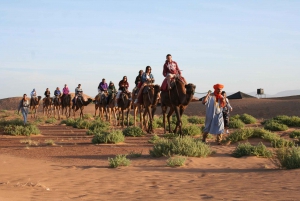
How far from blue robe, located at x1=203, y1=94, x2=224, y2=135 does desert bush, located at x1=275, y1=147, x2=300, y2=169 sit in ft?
16.2

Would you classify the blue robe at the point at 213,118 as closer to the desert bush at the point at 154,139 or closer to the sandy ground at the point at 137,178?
the sandy ground at the point at 137,178

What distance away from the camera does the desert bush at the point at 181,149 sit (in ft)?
47.7

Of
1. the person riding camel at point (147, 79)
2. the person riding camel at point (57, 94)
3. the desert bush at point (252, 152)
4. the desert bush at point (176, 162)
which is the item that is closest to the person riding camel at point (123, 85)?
the person riding camel at point (147, 79)

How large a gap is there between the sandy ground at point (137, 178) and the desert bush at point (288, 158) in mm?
308

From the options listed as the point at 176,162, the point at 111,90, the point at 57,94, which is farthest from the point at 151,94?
the point at 57,94

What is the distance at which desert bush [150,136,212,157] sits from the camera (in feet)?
47.7

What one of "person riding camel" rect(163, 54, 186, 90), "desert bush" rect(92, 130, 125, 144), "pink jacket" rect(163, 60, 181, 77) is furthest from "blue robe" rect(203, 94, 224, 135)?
"desert bush" rect(92, 130, 125, 144)

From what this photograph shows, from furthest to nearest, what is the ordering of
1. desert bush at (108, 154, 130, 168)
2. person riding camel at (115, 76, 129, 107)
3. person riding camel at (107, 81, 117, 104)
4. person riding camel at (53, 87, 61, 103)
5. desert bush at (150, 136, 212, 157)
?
1. person riding camel at (53, 87, 61, 103)
2. person riding camel at (107, 81, 117, 104)
3. person riding camel at (115, 76, 129, 107)
4. desert bush at (150, 136, 212, 157)
5. desert bush at (108, 154, 130, 168)

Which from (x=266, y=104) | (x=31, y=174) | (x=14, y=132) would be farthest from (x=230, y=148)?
(x=266, y=104)

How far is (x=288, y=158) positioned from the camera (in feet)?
39.1

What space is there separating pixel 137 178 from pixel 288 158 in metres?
3.54

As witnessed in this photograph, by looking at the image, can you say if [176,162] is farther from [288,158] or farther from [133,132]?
[133,132]

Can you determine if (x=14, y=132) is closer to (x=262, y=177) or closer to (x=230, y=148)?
(x=230, y=148)

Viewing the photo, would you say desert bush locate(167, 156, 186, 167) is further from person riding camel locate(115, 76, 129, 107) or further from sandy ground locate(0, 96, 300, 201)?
person riding camel locate(115, 76, 129, 107)
